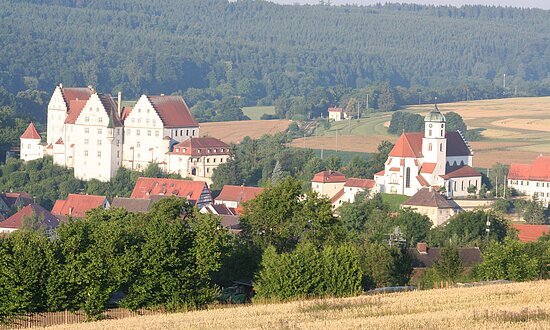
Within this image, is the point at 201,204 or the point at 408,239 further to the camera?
the point at 201,204

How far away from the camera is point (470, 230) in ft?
181

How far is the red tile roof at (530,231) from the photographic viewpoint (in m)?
57.2

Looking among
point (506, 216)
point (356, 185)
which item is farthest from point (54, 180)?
point (506, 216)

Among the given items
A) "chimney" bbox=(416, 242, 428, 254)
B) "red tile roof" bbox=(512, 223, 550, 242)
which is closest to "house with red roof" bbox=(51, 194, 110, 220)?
"red tile roof" bbox=(512, 223, 550, 242)

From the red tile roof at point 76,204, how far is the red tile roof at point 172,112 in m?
9.32

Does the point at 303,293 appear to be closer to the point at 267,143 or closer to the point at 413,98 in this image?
the point at 267,143

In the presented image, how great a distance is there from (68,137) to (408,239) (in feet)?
87.7

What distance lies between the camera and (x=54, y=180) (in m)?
74.8

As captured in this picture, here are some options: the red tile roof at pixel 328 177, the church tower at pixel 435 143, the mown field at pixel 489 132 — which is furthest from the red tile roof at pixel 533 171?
the red tile roof at pixel 328 177

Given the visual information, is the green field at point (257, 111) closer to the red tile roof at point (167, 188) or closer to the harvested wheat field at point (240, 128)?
the harvested wheat field at point (240, 128)

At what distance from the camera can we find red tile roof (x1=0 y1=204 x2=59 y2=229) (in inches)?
2446

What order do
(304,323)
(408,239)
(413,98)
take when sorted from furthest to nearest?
(413,98), (408,239), (304,323)

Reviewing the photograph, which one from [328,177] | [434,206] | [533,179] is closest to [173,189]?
[328,177]

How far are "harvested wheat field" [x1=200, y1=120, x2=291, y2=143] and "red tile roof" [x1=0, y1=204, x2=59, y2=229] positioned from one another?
112 feet
